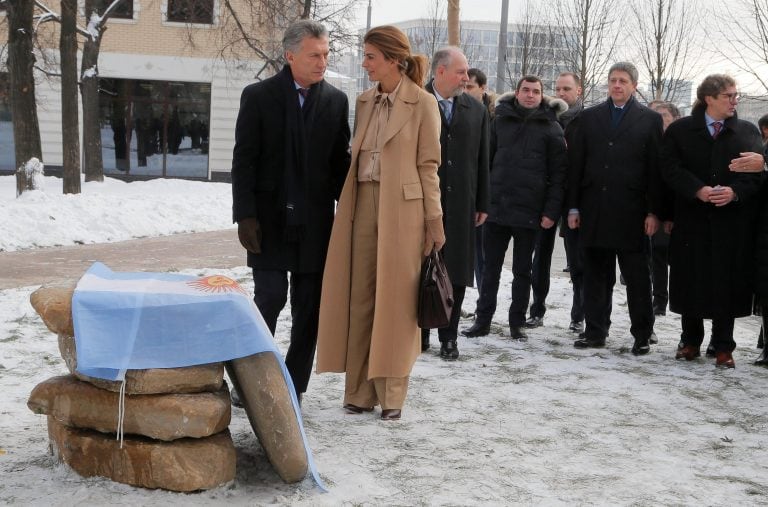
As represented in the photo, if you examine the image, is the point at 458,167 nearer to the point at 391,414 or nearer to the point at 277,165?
the point at 277,165

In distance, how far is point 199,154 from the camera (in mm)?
30062

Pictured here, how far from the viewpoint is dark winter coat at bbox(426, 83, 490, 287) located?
6.75 meters

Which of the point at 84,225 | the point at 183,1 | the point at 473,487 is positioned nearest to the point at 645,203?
the point at 473,487

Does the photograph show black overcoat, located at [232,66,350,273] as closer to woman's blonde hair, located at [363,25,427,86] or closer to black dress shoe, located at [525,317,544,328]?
woman's blonde hair, located at [363,25,427,86]

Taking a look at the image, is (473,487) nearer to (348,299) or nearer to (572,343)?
(348,299)

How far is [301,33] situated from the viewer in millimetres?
5117

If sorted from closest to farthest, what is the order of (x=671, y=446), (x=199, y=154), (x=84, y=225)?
(x=671, y=446)
(x=84, y=225)
(x=199, y=154)

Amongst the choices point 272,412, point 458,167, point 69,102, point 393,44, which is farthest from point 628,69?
point 69,102

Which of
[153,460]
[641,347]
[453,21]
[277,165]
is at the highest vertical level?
[453,21]

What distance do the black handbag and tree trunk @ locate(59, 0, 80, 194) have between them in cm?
1478

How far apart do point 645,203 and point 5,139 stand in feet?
85.1

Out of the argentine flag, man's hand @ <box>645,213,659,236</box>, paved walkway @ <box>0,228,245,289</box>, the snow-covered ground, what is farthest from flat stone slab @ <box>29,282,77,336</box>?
paved walkway @ <box>0,228,245,289</box>

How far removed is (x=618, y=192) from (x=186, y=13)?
23099 millimetres

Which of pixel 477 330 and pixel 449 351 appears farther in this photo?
pixel 477 330
